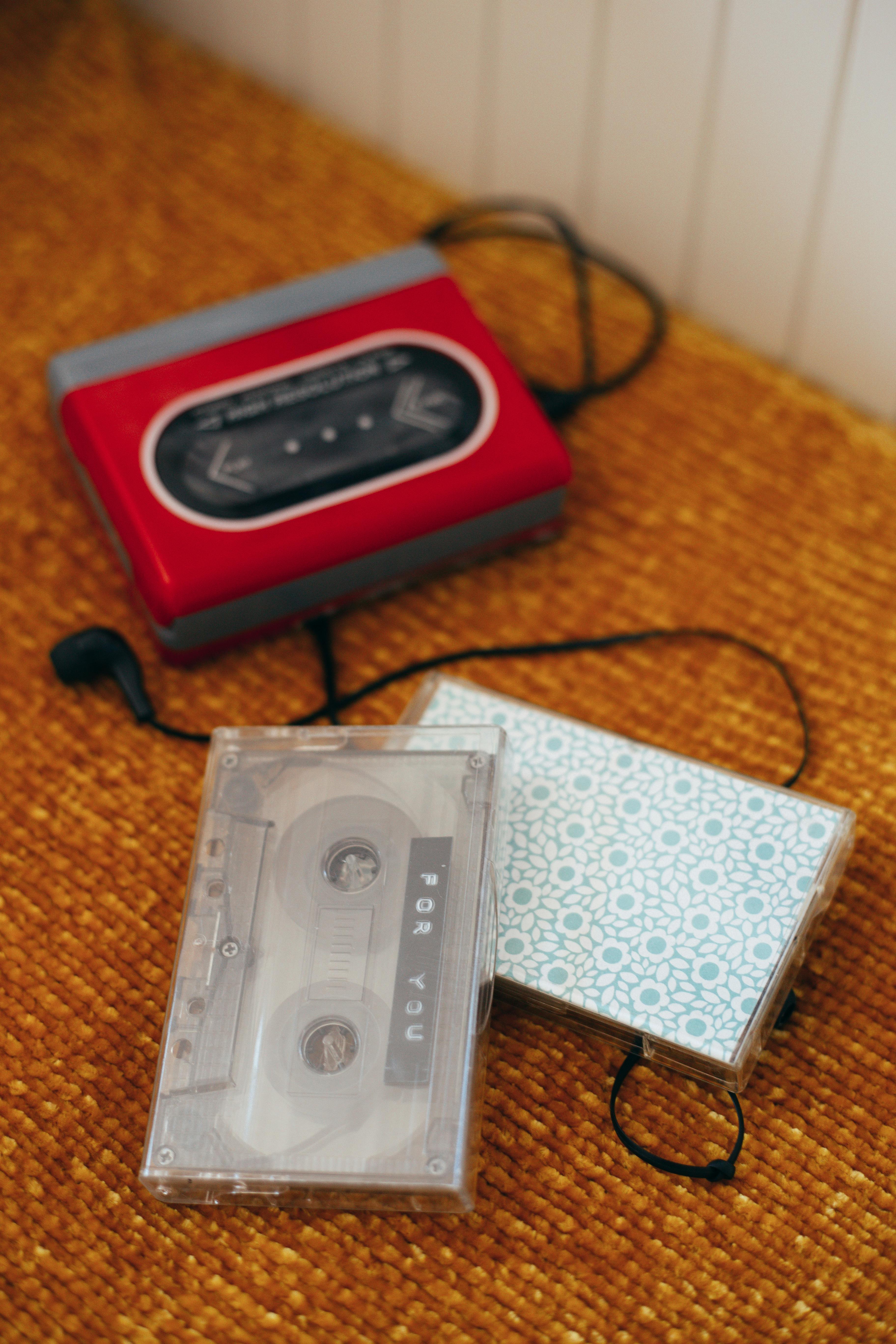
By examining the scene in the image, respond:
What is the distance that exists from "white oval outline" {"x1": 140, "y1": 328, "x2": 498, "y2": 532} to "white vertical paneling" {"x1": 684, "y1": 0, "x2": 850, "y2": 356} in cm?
21

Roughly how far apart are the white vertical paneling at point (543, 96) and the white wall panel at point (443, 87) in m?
0.02

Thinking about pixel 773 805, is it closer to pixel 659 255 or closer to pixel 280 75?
pixel 659 255

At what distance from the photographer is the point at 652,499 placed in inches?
31.1

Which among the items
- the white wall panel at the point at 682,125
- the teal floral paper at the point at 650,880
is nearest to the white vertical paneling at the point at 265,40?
the white wall panel at the point at 682,125

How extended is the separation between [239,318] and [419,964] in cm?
44

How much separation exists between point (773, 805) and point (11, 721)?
16.4 inches

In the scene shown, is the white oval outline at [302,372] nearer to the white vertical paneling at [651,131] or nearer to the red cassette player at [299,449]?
the red cassette player at [299,449]

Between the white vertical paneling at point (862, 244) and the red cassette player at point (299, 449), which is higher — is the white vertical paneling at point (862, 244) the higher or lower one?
the higher one

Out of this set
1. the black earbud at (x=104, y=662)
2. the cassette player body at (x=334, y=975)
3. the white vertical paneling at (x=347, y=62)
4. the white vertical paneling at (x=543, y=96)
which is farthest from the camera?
the white vertical paneling at (x=347, y=62)

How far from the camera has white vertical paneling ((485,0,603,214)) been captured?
83cm

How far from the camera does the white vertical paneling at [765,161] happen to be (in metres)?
0.73

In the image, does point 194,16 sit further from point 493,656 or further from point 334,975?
point 334,975

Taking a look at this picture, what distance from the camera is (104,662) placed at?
71 cm

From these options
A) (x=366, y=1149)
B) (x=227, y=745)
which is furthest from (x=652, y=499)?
(x=366, y=1149)
